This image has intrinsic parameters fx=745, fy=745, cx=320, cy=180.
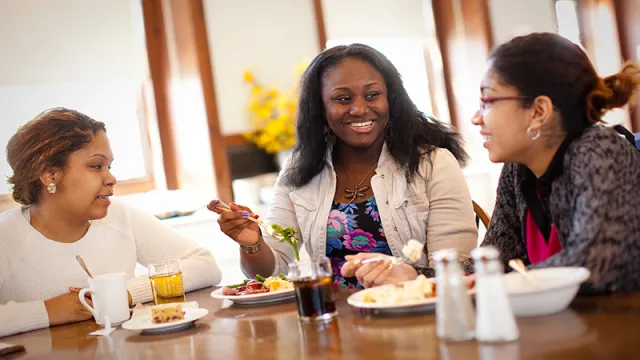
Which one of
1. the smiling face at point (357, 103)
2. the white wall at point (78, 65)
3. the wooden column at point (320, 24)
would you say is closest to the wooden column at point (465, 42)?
the wooden column at point (320, 24)

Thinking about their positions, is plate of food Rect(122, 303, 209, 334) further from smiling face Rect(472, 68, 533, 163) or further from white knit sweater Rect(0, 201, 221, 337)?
smiling face Rect(472, 68, 533, 163)

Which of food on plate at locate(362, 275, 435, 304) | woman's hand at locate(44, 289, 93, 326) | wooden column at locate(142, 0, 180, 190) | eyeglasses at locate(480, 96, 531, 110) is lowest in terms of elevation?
woman's hand at locate(44, 289, 93, 326)

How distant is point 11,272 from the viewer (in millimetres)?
2180

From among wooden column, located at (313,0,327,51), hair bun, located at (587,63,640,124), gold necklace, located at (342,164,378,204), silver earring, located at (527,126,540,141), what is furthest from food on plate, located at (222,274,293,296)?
wooden column, located at (313,0,327,51)

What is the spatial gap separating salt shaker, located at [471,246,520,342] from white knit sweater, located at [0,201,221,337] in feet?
4.30

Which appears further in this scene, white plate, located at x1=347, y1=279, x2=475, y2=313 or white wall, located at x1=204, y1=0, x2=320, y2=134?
white wall, located at x1=204, y1=0, x2=320, y2=134

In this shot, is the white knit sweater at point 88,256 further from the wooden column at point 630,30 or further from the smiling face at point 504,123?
the wooden column at point 630,30

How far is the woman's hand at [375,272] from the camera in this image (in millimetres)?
1659

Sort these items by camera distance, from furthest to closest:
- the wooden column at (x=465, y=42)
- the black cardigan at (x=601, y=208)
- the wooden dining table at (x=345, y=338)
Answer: the wooden column at (x=465, y=42) → the black cardigan at (x=601, y=208) → the wooden dining table at (x=345, y=338)

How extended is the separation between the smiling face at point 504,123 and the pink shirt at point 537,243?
0.18m

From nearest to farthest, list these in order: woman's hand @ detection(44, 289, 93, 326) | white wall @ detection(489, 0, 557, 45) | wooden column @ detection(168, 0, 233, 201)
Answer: woman's hand @ detection(44, 289, 93, 326) → wooden column @ detection(168, 0, 233, 201) → white wall @ detection(489, 0, 557, 45)

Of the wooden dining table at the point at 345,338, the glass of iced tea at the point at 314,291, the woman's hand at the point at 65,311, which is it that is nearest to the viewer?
the wooden dining table at the point at 345,338

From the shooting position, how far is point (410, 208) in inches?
87.4

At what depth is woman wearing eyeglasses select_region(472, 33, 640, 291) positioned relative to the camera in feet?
4.33
